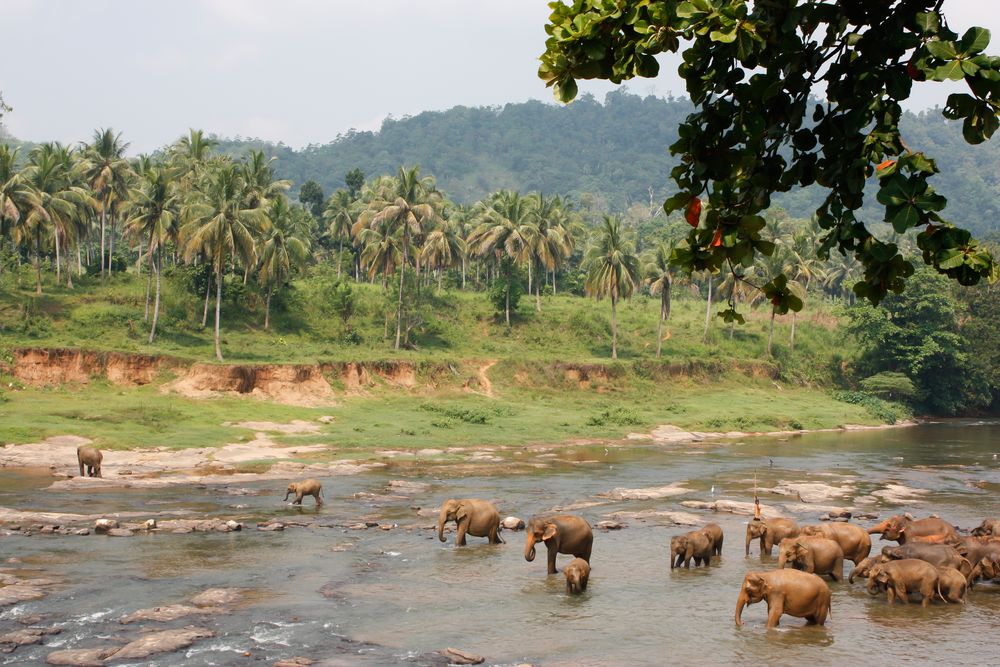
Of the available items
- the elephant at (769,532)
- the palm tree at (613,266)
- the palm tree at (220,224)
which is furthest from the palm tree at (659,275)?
the elephant at (769,532)

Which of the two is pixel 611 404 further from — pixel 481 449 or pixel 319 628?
pixel 319 628

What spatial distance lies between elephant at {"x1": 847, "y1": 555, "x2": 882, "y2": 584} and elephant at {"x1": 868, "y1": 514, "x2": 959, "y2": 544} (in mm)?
2005

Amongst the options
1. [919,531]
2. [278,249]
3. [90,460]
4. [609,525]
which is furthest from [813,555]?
[278,249]

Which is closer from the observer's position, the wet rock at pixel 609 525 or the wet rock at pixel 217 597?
the wet rock at pixel 217 597

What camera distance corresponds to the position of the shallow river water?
601 inches

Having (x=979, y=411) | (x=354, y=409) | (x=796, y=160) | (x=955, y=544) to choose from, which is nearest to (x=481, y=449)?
(x=354, y=409)

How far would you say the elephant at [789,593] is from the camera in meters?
16.2

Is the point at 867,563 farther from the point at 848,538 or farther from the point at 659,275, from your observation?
the point at 659,275

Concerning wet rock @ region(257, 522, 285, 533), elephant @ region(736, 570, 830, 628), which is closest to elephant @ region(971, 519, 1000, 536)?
elephant @ region(736, 570, 830, 628)

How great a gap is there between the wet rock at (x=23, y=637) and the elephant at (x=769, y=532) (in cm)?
1495

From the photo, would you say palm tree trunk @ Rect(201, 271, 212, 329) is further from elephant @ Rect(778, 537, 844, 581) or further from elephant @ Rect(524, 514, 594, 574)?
elephant @ Rect(778, 537, 844, 581)

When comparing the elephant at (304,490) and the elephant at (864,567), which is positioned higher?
the elephant at (864,567)

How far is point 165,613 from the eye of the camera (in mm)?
16703

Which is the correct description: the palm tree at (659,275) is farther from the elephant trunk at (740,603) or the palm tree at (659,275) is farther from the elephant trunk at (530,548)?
the elephant trunk at (740,603)
